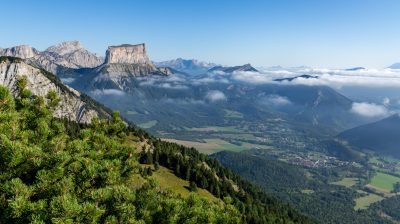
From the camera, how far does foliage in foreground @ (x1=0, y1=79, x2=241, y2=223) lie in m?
21.5

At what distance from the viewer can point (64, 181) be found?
77.4ft

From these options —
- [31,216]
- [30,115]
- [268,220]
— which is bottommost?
[268,220]

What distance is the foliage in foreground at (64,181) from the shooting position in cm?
2148

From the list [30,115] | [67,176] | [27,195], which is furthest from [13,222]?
[30,115]

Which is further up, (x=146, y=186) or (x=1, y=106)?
(x=1, y=106)

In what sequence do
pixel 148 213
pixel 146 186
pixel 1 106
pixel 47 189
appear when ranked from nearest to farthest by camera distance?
1. pixel 47 189
2. pixel 148 213
3. pixel 1 106
4. pixel 146 186

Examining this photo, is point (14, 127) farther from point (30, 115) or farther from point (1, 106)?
point (30, 115)

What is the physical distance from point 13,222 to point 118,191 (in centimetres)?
565

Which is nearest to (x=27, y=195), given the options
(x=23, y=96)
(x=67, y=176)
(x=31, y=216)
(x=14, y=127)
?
(x=31, y=216)

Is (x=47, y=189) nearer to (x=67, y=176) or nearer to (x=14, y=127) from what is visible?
(x=67, y=176)

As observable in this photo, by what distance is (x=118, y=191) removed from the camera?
24.4 meters

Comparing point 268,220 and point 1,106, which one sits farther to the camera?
point 268,220

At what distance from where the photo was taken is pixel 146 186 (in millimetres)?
32938

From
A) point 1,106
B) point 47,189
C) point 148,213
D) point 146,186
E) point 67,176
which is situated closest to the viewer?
point 47,189
